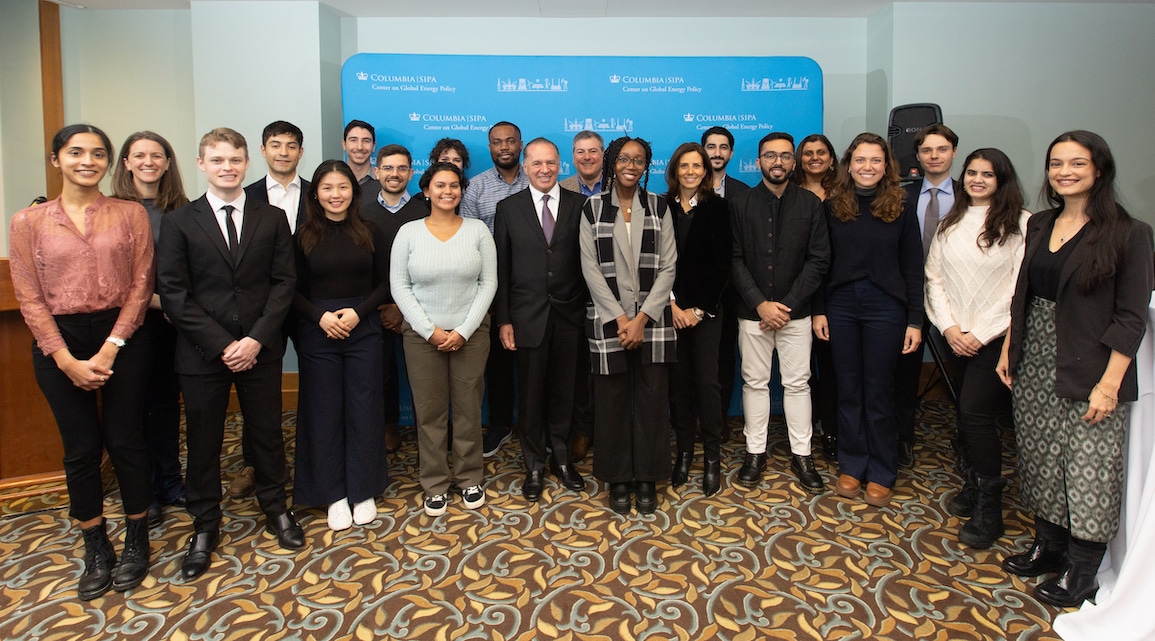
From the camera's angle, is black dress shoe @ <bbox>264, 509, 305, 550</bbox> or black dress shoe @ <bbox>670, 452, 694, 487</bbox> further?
black dress shoe @ <bbox>670, 452, 694, 487</bbox>

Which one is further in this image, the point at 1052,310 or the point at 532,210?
the point at 532,210

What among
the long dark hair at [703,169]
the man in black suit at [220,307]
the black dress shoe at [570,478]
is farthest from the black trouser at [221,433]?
the long dark hair at [703,169]

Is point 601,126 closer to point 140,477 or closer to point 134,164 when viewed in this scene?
point 134,164

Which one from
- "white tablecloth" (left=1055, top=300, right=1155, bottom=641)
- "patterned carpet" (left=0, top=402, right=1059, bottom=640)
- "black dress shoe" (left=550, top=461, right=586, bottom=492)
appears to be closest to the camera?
"white tablecloth" (left=1055, top=300, right=1155, bottom=641)

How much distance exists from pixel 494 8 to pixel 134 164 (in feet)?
9.17

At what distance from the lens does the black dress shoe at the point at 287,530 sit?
277 cm

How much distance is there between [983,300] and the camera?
282cm

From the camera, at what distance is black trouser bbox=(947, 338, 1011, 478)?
9.01 feet

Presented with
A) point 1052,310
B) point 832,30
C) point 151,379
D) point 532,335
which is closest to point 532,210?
point 532,335

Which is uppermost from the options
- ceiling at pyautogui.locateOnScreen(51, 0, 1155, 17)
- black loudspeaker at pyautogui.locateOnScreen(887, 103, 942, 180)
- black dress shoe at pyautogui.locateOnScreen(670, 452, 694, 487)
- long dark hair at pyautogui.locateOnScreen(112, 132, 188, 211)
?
ceiling at pyautogui.locateOnScreen(51, 0, 1155, 17)

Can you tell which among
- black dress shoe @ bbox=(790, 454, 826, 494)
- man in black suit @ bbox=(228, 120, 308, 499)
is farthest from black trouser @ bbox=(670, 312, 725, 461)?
man in black suit @ bbox=(228, 120, 308, 499)

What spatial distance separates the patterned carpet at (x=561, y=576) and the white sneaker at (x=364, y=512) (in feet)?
0.12

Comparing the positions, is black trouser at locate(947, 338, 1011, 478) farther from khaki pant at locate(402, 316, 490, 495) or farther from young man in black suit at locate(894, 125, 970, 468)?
khaki pant at locate(402, 316, 490, 495)

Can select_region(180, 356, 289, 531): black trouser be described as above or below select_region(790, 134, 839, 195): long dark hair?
below
